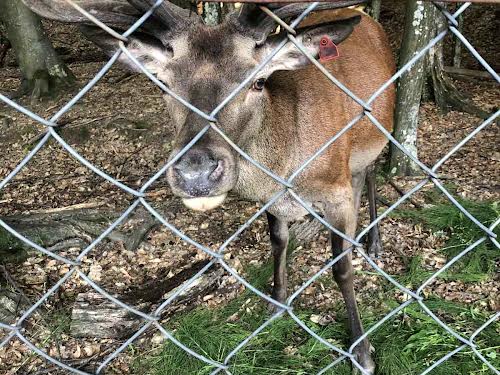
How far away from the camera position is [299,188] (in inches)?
126

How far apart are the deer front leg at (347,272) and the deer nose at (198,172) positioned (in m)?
1.31

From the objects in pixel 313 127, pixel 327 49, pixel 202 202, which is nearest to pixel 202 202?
pixel 202 202

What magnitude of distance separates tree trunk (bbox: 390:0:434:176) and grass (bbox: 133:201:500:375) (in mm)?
1636

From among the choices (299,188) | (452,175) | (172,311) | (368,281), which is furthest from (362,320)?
(452,175)

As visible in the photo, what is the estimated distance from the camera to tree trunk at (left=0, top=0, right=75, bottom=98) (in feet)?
24.7

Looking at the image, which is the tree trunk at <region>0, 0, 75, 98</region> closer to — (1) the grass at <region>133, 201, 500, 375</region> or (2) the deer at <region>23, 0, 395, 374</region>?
(2) the deer at <region>23, 0, 395, 374</region>

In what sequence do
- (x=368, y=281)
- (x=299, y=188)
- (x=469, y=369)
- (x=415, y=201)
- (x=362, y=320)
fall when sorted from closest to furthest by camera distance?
(x=469, y=369) → (x=299, y=188) → (x=362, y=320) → (x=368, y=281) → (x=415, y=201)

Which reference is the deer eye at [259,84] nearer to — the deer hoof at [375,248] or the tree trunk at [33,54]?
the deer hoof at [375,248]

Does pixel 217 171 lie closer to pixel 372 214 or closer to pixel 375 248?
pixel 375 248

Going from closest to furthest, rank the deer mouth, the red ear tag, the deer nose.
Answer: the red ear tag
the deer nose
the deer mouth

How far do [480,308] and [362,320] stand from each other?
802 millimetres

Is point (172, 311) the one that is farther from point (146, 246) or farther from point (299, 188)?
point (299, 188)

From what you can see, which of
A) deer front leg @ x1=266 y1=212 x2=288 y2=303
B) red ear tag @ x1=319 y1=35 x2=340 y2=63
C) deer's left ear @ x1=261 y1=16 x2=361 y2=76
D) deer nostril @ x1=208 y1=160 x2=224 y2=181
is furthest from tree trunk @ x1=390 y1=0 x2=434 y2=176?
deer nostril @ x1=208 y1=160 x2=224 y2=181

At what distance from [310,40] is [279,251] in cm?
177
